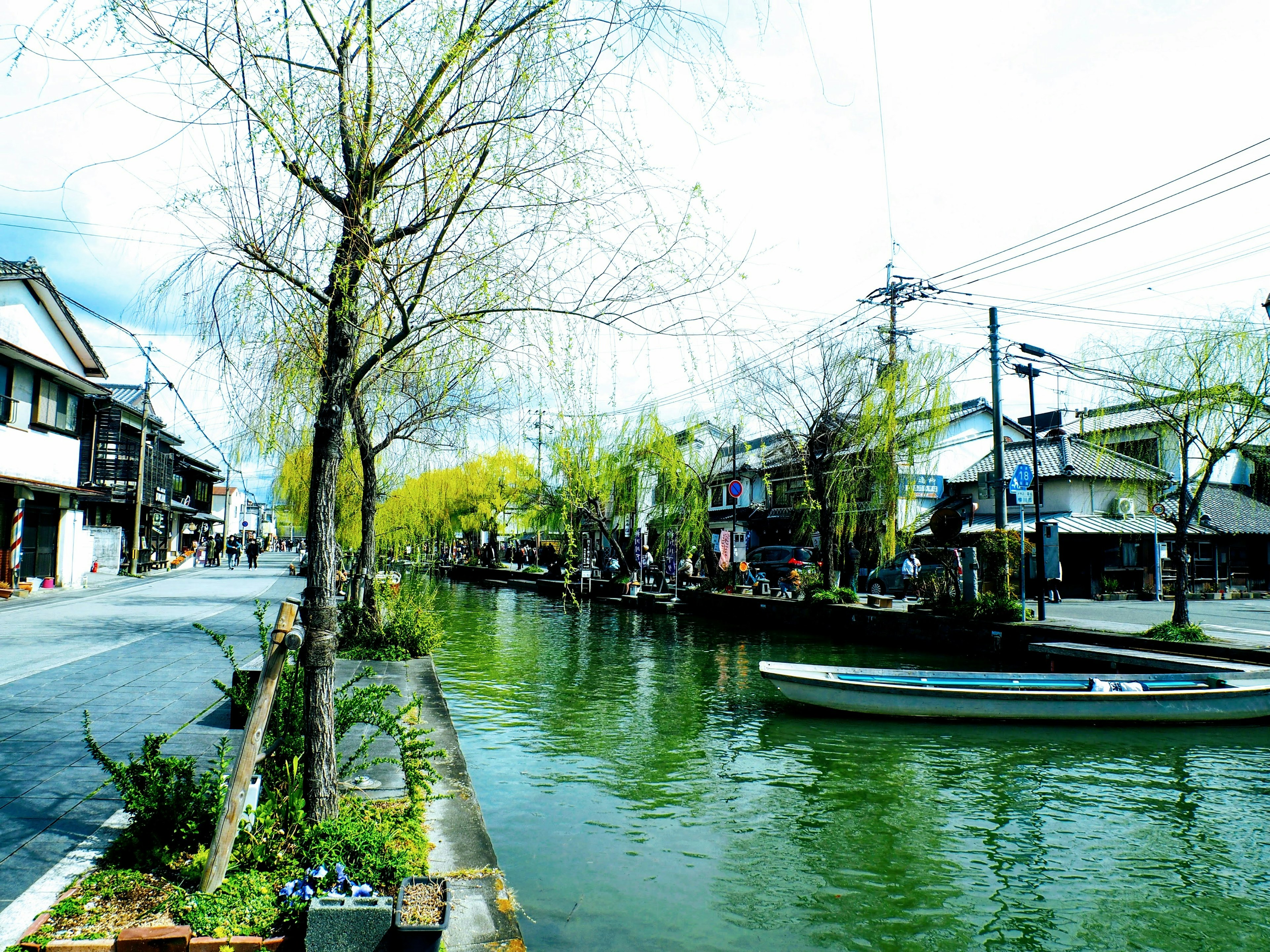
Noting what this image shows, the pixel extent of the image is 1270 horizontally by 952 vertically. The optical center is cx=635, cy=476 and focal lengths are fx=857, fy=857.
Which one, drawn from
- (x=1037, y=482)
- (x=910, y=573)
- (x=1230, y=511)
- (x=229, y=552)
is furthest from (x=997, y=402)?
(x=229, y=552)

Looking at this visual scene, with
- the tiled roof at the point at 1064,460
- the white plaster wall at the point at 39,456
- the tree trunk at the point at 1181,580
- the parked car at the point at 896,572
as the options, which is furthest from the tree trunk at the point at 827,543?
the white plaster wall at the point at 39,456

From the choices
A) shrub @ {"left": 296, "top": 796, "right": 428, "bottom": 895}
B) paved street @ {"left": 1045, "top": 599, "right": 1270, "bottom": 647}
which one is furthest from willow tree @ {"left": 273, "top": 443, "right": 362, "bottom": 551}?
paved street @ {"left": 1045, "top": 599, "right": 1270, "bottom": 647}

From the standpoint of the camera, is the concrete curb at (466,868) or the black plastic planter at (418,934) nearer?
the black plastic planter at (418,934)

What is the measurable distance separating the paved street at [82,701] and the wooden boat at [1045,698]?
760cm

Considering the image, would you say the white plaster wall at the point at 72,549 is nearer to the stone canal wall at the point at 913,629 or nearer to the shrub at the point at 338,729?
the stone canal wall at the point at 913,629

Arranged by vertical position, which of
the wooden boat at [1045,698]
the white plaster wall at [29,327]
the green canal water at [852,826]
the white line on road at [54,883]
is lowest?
the green canal water at [852,826]

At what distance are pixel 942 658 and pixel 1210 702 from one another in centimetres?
682

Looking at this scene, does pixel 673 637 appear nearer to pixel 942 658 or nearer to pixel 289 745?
pixel 942 658

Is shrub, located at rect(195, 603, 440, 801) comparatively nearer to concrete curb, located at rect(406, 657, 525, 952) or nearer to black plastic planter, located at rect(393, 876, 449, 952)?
concrete curb, located at rect(406, 657, 525, 952)

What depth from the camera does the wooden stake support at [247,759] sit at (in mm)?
3910

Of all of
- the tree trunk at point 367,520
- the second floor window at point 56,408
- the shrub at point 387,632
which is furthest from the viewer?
the second floor window at point 56,408

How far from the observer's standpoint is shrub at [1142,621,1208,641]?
15.0 metres

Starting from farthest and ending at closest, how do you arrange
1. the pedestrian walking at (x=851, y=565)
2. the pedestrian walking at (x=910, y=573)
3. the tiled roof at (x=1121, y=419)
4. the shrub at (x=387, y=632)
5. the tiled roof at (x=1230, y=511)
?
the tiled roof at (x=1230, y=511) → the pedestrian walking at (x=910, y=573) → the pedestrian walking at (x=851, y=565) → the tiled roof at (x=1121, y=419) → the shrub at (x=387, y=632)

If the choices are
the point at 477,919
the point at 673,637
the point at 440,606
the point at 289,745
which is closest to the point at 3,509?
the point at 440,606
